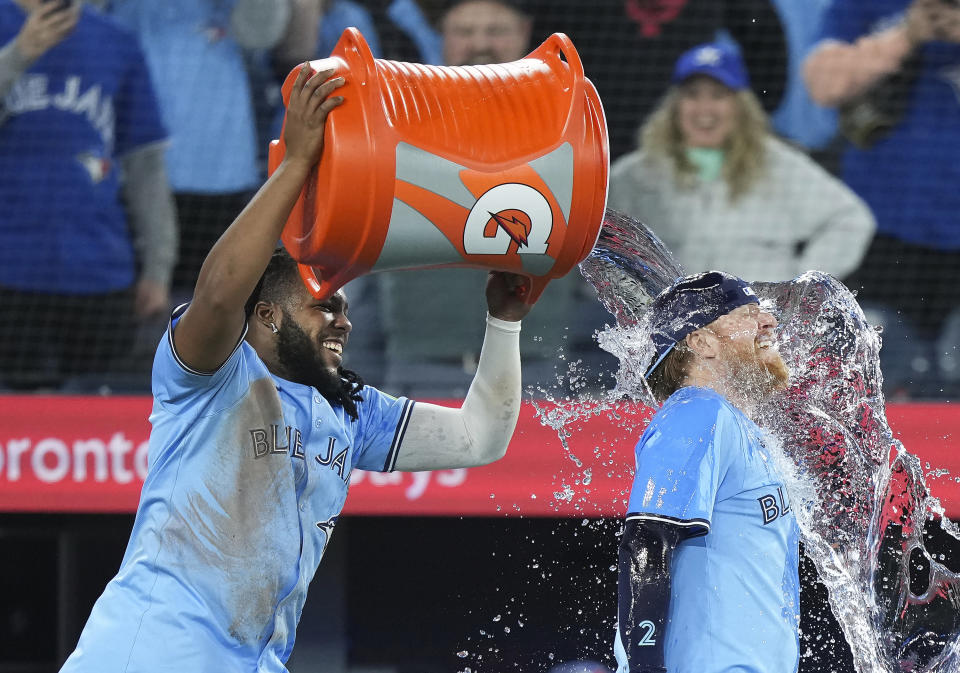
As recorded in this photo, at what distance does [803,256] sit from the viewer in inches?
233

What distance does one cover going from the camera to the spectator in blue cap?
8.11ft

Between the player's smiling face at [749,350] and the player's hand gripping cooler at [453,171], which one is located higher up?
the player's hand gripping cooler at [453,171]

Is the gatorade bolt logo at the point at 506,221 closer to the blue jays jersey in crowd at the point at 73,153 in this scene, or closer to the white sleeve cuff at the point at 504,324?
the white sleeve cuff at the point at 504,324

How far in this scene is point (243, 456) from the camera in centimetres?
251

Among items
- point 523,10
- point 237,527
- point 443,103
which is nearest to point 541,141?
point 443,103

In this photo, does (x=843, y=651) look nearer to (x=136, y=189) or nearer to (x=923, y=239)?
(x=923, y=239)

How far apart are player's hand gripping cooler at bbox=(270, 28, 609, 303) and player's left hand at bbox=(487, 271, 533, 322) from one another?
12.5 inches

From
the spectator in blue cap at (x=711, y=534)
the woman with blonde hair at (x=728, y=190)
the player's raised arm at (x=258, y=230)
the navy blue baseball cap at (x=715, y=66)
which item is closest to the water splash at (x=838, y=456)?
the spectator in blue cap at (x=711, y=534)

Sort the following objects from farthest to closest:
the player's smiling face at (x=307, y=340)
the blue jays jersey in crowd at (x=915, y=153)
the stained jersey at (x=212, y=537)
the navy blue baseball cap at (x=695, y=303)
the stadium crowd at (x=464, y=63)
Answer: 1. the blue jays jersey in crowd at (x=915, y=153)
2. the stadium crowd at (x=464, y=63)
3. the navy blue baseball cap at (x=695, y=303)
4. the player's smiling face at (x=307, y=340)
5. the stained jersey at (x=212, y=537)

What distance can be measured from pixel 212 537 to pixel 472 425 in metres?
0.73

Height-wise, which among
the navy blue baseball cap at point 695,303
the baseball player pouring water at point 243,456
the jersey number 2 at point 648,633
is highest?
the navy blue baseball cap at point 695,303

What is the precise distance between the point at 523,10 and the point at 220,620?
4316 mm

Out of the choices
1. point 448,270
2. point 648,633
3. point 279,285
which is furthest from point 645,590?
point 448,270

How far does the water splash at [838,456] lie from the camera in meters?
3.22
